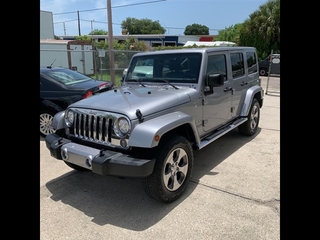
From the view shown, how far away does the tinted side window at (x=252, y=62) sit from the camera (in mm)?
5871

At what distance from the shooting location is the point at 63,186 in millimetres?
3924

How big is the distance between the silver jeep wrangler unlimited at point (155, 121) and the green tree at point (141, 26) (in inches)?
3421

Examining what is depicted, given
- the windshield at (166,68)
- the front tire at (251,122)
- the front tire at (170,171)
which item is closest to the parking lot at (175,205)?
the front tire at (170,171)

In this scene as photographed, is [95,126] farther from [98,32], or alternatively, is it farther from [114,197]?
[98,32]

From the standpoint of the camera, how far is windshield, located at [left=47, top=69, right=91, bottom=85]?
6.24 m

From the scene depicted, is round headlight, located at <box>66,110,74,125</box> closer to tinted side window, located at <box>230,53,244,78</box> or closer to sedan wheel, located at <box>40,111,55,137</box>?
sedan wheel, located at <box>40,111,55,137</box>

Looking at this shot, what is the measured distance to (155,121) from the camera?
3.17 metres

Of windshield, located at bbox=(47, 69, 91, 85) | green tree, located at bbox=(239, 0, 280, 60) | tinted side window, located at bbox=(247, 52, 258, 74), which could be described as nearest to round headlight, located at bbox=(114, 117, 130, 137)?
windshield, located at bbox=(47, 69, 91, 85)

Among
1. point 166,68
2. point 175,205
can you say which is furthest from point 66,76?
point 175,205

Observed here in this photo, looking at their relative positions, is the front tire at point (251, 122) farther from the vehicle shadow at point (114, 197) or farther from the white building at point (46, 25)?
the white building at point (46, 25)
